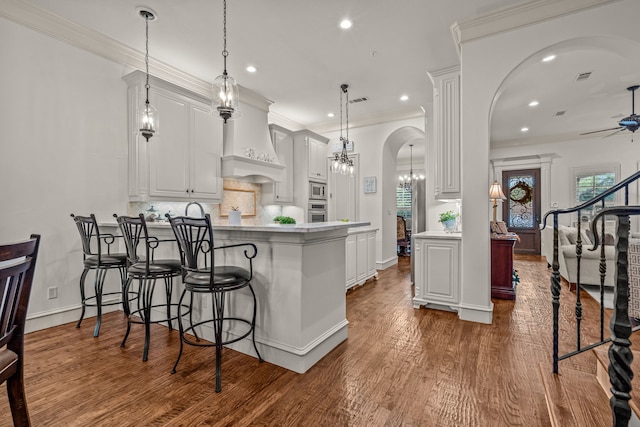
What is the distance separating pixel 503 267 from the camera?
394cm

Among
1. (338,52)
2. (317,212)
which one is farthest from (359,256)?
(338,52)

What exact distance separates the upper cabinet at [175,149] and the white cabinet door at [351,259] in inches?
78.8

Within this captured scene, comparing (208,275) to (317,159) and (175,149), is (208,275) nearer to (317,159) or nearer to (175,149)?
(175,149)

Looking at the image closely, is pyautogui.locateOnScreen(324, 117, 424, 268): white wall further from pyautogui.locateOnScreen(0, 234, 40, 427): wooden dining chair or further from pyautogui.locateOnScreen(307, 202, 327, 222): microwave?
pyautogui.locateOnScreen(0, 234, 40, 427): wooden dining chair

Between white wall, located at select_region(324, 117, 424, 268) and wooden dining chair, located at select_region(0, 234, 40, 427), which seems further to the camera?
white wall, located at select_region(324, 117, 424, 268)

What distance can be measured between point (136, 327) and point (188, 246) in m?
1.60

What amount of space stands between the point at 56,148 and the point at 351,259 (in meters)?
3.62

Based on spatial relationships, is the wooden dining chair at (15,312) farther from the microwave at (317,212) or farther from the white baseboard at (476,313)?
the microwave at (317,212)

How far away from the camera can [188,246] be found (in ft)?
6.69

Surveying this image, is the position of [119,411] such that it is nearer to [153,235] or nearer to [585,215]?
[153,235]

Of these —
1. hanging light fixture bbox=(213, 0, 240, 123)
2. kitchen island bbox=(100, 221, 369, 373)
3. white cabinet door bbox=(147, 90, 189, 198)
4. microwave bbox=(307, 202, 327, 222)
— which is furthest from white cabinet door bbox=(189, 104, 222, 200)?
microwave bbox=(307, 202, 327, 222)

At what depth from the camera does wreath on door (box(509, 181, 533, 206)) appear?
804 cm

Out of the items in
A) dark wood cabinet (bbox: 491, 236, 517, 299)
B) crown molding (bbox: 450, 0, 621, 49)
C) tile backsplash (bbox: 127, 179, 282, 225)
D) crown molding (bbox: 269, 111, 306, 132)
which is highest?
crown molding (bbox: 269, 111, 306, 132)

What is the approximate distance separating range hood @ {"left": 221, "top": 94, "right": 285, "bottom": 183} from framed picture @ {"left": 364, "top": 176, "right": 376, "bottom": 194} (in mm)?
1868
